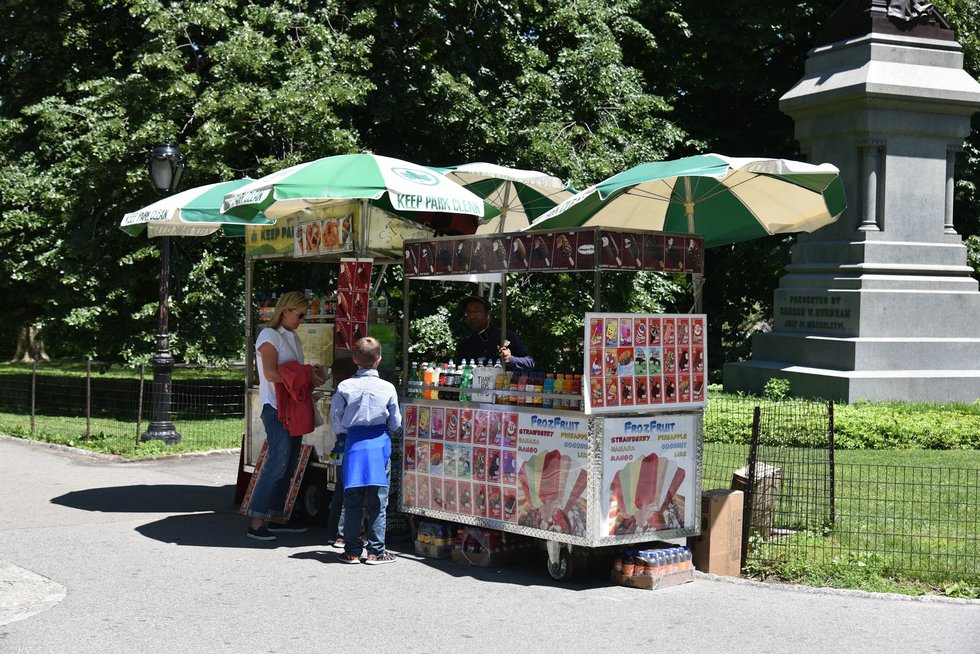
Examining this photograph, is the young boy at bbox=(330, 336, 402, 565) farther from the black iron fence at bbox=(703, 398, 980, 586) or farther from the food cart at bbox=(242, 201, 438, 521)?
the black iron fence at bbox=(703, 398, 980, 586)

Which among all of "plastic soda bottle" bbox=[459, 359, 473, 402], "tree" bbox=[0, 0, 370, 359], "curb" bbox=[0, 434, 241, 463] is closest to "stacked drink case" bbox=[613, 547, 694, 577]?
"plastic soda bottle" bbox=[459, 359, 473, 402]

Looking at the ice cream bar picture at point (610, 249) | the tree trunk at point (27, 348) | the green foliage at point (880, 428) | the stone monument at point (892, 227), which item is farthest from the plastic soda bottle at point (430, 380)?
the tree trunk at point (27, 348)

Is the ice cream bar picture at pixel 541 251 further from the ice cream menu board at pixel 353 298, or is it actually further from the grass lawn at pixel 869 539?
the grass lawn at pixel 869 539

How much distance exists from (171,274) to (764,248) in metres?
14.4

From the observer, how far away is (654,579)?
25.4ft

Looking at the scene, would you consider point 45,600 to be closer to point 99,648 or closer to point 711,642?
point 99,648

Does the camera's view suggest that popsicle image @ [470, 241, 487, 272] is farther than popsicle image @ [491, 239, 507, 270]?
Yes

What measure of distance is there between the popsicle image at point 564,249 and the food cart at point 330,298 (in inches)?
83.5

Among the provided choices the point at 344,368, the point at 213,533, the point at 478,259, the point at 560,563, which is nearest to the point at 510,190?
the point at 344,368

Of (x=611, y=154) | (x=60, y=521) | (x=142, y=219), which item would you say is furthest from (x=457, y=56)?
(x=60, y=521)

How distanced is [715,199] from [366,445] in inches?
152

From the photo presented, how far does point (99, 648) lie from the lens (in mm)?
6199

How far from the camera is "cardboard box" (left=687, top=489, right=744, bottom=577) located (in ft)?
27.2

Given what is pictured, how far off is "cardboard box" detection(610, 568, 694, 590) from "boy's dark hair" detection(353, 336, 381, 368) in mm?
2399
